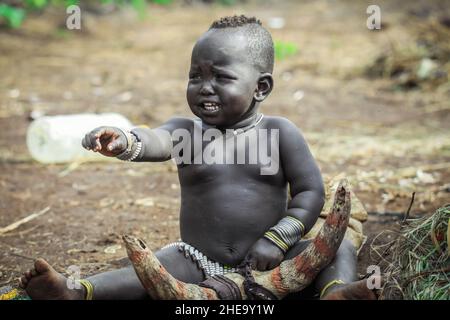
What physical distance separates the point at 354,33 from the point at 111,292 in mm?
8814

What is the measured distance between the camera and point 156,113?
6133mm

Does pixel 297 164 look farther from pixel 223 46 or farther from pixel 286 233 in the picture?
pixel 223 46

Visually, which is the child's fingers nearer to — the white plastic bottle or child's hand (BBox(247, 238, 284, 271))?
child's hand (BBox(247, 238, 284, 271))

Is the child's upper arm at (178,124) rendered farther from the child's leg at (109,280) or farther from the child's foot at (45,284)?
the child's foot at (45,284)

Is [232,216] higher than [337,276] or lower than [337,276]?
higher

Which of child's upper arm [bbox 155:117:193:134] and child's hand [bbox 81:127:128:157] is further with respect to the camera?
child's upper arm [bbox 155:117:193:134]

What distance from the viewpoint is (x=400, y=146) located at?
206 inches

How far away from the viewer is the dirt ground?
358 centimetres

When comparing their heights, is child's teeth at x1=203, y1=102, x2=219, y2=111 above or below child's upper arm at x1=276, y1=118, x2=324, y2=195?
above

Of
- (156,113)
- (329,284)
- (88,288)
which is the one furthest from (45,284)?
(156,113)

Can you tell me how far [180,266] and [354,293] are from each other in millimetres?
749

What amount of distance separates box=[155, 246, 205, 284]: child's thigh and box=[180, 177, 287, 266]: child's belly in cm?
7

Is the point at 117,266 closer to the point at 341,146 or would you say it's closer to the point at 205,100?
the point at 205,100

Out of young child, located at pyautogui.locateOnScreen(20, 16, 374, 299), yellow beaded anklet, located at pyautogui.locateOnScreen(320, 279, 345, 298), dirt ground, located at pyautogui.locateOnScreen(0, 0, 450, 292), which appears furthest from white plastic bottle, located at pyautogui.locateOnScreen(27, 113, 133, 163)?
yellow beaded anklet, located at pyautogui.locateOnScreen(320, 279, 345, 298)
